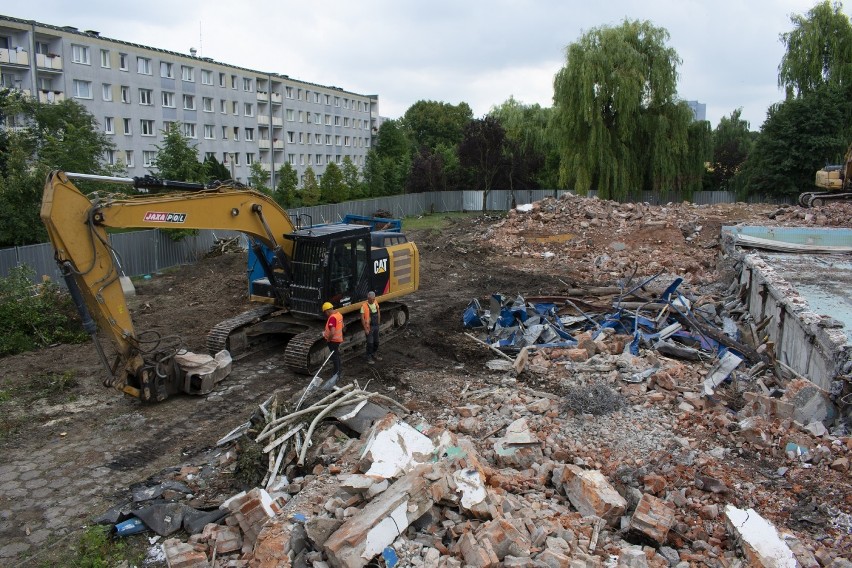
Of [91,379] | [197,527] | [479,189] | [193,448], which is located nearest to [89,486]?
[193,448]

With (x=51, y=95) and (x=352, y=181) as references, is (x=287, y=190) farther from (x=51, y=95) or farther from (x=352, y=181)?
(x=51, y=95)

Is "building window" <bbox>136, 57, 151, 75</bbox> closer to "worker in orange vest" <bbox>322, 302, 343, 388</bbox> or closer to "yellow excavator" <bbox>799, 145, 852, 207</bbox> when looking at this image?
"worker in orange vest" <bbox>322, 302, 343, 388</bbox>

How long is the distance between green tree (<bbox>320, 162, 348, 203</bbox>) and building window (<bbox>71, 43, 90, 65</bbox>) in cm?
1506

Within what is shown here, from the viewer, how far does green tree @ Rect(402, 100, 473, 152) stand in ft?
244

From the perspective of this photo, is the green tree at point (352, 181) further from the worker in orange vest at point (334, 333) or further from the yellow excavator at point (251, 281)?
the worker in orange vest at point (334, 333)

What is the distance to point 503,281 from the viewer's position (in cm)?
1998

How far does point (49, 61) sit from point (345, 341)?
31695 mm

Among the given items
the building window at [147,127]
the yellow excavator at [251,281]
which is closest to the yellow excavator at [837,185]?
the yellow excavator at [251,281]

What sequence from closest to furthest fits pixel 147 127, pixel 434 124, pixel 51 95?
pixel 51 95 → pixel 147 127 → pixel 434 124

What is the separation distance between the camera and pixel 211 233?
943 inches

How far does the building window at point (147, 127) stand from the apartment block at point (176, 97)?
0.06 meters

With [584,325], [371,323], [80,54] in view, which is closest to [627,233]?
[584,325]

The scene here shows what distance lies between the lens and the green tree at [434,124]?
244 ft

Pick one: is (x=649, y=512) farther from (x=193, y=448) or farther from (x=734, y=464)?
(x=193, y=448)
